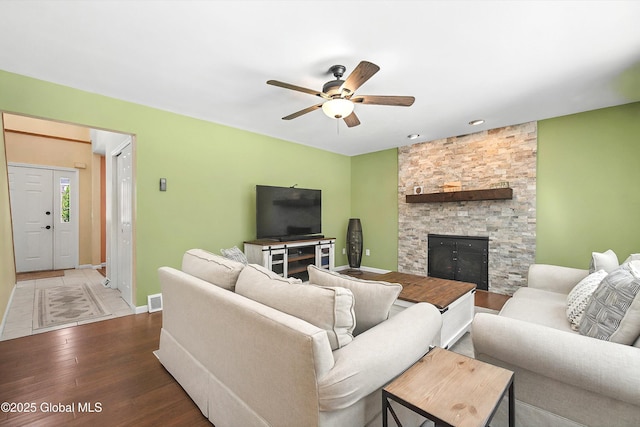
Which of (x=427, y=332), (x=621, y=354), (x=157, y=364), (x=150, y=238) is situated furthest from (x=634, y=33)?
(x=150, y=238)

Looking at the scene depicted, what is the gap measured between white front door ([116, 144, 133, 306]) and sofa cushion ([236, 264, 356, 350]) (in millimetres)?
2856

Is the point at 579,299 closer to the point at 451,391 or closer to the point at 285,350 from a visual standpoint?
the point at 451,391

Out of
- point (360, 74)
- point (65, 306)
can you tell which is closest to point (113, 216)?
point (65, 306)

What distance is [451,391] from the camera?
1.01 m

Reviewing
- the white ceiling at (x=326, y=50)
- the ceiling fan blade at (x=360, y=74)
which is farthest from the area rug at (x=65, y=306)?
the ceiling fan blade at (x=360, y=74)

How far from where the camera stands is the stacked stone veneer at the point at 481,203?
12.7 ft

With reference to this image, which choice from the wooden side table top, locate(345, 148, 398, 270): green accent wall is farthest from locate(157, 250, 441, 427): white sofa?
locate(345, 148, 398, 270): green accent wall

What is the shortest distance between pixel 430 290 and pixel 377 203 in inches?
123

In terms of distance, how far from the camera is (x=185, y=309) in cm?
180

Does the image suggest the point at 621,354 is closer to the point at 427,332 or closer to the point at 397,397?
the point at 427,332

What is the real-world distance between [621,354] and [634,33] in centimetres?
225

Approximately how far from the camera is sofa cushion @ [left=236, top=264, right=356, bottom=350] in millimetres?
1168

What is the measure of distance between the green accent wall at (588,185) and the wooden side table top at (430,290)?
1.91 meters

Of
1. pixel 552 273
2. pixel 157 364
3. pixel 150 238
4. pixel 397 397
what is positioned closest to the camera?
pixel 397 397
